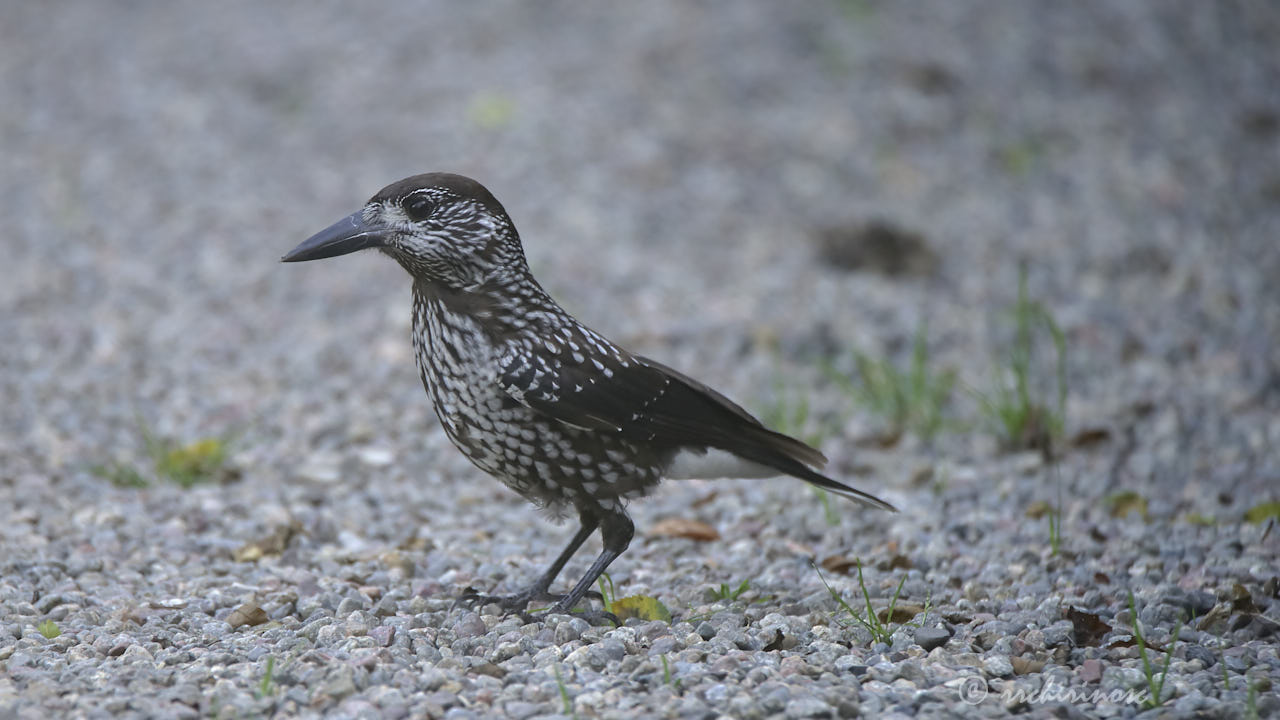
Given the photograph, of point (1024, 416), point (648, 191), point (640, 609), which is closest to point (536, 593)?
point (640, 609)

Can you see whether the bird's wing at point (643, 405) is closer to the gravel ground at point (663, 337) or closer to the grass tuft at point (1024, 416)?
the gravel ground at point (663, 337)

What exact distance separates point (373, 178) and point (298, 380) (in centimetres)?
248

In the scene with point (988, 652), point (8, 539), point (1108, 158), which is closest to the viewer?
point (988, 652)

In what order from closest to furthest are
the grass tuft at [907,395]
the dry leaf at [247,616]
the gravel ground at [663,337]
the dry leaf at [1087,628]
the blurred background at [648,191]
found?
the gravel ground at [663,337] → the dry leaf at [1087,628] → the dry leaf at [247,616] → the grass tuft at [907,395] → the blurred background at [648,191]

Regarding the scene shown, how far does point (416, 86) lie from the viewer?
9531mm

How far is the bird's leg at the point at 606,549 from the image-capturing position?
383 centimetres

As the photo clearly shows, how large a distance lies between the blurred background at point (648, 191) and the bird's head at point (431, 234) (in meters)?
1.77

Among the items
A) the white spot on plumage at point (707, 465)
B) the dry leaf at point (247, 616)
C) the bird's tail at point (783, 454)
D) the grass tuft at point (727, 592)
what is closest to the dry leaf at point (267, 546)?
the dry leaf at point (247, 616)

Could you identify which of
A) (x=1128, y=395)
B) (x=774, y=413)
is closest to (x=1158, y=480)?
(x=1128, y=395)

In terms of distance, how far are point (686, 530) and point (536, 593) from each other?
97 cm

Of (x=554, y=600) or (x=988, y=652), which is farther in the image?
(x=554, y=600)

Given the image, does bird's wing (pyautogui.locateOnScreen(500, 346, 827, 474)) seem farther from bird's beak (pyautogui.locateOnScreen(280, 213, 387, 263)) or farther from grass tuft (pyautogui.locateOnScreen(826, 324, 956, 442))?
grass tuft (pyautogui.locateOnScreen(826, 324, 956, 442))

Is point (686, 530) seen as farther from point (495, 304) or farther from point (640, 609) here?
point (495, 304)

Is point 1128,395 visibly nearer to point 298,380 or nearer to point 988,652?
point 988,652
